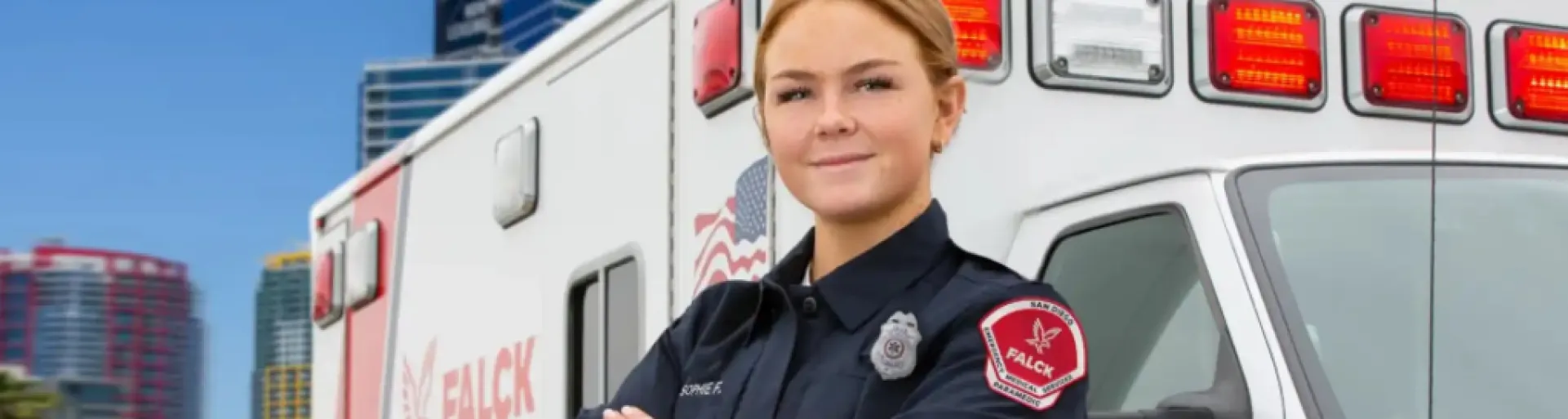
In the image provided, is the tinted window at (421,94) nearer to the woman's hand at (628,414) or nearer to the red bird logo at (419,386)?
the red bird logo at (419,386)

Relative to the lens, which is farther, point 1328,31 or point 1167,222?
point 1328,31

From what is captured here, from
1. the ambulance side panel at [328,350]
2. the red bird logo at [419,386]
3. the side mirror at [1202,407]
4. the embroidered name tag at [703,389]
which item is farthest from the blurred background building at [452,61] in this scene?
the embroidered name tag at [703,389]

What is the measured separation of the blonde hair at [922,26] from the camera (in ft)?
7.70

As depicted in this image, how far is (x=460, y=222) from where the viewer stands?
6.23m

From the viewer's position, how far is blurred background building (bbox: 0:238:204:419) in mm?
161000

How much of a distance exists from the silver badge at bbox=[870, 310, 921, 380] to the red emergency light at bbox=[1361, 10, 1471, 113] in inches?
90.4

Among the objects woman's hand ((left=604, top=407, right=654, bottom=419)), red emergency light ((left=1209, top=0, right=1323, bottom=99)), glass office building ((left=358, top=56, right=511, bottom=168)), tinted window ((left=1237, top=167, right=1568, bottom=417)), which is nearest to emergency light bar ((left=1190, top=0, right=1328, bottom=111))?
red emergency light ((left=1209, top=0, right=1323, bottom=99))

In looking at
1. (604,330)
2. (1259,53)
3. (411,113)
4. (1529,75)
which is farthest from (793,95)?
(411,113)

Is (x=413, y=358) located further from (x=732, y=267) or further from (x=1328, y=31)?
(x=1328, y=31)

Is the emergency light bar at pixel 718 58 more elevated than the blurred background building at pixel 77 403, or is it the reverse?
the emergency light bar at pixel 718 58

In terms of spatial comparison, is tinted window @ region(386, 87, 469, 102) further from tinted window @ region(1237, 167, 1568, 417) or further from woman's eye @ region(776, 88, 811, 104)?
woman's eye @ region(776, 88, 811, 104)

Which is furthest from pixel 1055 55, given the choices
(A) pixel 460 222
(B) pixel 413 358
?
(B) pixel 413 358

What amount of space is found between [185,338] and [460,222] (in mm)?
167189

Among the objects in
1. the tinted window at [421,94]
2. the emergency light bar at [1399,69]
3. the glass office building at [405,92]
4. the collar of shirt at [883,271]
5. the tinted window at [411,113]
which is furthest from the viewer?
the tinted window at [421,94]
